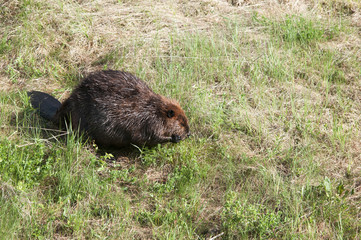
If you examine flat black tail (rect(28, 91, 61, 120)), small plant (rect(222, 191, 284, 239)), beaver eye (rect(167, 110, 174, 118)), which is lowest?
small plant (rect(222, 191, 284, 239))

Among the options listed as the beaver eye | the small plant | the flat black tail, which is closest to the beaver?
the beaver eye

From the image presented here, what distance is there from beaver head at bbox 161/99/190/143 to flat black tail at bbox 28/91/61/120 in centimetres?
113

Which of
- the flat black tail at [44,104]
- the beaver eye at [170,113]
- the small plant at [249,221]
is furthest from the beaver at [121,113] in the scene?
the small plant at [249,221]

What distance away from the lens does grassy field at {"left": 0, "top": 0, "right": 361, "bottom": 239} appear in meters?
3.22

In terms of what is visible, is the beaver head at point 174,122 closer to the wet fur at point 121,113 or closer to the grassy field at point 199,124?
the wet fur at point 121,113

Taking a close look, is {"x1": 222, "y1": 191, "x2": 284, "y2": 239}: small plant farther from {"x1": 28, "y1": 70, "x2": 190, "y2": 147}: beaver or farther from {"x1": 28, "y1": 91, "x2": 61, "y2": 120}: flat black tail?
{"x1": 28, "y1": 91, "x2": 61, "y2": 120}: flat black tail

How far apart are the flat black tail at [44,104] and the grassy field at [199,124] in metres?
0.09

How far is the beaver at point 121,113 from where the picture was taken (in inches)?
151

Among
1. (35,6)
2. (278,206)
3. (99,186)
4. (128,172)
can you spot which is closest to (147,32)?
(35,6)

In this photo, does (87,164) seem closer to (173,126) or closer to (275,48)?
(173,126)

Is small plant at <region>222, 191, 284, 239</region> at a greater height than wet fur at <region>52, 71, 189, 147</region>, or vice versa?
wet fur at <region>52, 71, 189, 147</region>

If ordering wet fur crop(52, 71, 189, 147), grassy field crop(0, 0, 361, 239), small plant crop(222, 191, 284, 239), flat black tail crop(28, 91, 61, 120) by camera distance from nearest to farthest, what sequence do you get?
1. small plant crop(222, 191, 284, 239)
2. grassy field crop(0, 0, 361, 239)
3. wet fur crop(52, 71, 189, 147)
4. flat black tail crop(28, 91, 61, 120)

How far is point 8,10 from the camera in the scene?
5.44 metres

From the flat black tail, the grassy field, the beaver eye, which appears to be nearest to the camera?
the grassy field
